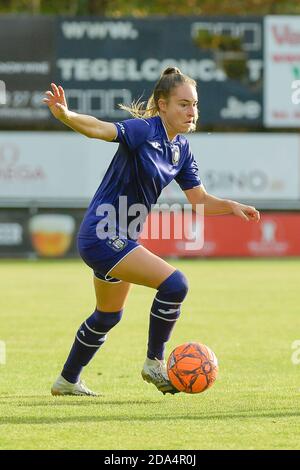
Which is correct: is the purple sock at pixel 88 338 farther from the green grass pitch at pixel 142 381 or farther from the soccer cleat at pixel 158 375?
the soccer cleat at pixel 158 375

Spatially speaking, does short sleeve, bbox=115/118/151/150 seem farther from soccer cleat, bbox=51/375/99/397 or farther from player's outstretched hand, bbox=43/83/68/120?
soccer cleat, bbox=51/375/99/397

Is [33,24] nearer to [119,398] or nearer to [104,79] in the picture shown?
[104,79]

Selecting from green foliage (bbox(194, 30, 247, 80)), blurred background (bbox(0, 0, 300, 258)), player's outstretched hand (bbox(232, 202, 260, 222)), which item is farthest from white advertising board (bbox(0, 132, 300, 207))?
player's outstretched hand (bbox(232, 202, 260, 222))

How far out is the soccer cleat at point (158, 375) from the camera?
6.74 meters

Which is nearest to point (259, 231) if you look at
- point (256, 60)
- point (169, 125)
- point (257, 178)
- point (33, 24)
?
point (257, 178)

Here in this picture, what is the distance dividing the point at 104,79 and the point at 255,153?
169 inches

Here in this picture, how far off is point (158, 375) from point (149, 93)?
63.4 feet

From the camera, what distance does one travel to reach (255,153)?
27.0m

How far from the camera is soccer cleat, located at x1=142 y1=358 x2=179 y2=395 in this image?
674cm

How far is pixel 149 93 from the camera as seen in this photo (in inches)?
1009

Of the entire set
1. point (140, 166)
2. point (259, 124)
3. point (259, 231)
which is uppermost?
point (140, 166)

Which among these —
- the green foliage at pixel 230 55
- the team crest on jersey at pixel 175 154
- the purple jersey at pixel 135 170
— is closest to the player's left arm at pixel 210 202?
the team crest on jersey at pixel 175 154

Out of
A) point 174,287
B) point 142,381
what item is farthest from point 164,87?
point 142,381

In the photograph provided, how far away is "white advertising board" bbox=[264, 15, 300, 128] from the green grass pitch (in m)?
10.4
